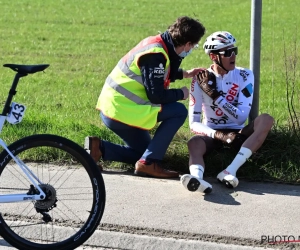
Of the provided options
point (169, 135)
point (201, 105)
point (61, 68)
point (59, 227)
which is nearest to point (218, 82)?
point (201, 105)

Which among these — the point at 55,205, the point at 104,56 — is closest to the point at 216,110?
the point at 55,205

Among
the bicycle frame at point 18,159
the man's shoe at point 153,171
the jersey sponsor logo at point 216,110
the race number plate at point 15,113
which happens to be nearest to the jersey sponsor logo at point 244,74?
the jersey sponsor logo at point 216,110

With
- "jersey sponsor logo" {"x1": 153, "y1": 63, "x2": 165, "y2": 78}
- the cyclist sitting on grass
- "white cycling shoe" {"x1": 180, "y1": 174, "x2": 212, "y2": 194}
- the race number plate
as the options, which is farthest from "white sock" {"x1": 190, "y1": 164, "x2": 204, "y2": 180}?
the race number plate

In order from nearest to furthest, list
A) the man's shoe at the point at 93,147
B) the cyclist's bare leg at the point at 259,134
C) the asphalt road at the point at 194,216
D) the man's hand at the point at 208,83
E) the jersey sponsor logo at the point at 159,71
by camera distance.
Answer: the asphalt road at the point at 194,216 < the jersey sponsor logo at the point at 159,71 < the cyclist's bare leg at the point at 259,134 < the man's shoe at the point at 93,147 < the man's hand at the point at 208,83

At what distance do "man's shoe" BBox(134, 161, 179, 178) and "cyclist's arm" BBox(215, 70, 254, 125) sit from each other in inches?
29.3

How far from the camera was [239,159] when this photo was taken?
6141mm

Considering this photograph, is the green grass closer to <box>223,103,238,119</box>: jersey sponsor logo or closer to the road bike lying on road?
<box>223,103,238,119</box>: jersey sponsor logo

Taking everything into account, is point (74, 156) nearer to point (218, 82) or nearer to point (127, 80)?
point (127, 80)

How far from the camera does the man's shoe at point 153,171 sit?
244 inches

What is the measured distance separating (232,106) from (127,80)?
0.96 meters

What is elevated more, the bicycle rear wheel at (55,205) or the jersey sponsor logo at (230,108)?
the jersey sponsor logo at (230,108)

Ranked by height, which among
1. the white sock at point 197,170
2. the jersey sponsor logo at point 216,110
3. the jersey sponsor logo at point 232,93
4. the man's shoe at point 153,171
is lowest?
the man's shoe at point 153,171

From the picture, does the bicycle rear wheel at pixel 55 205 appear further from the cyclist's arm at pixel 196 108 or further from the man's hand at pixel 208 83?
the man's hand at pixel 208 83

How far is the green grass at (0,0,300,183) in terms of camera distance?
661 cm
